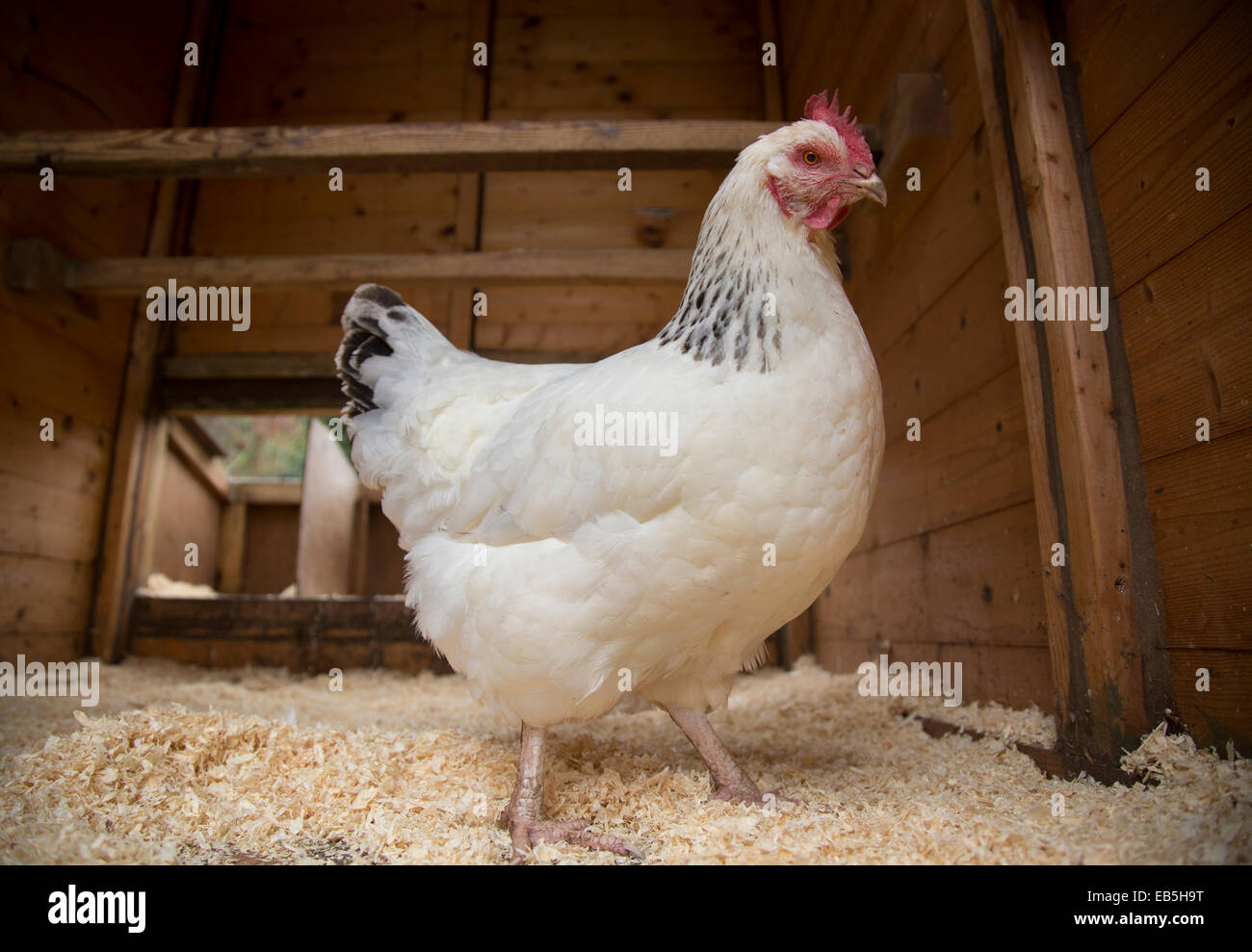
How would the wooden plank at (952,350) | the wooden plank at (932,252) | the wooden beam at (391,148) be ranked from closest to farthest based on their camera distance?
1. the wooden plank at (952,350)
2. the wooden plank at (932,252)
3. the wooden beam at (391,148)

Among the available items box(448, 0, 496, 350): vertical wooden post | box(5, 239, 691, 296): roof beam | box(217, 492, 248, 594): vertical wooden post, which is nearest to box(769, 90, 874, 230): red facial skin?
box(5, 239, 691, 296): roof beam

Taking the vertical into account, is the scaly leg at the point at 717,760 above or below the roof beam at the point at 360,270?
below

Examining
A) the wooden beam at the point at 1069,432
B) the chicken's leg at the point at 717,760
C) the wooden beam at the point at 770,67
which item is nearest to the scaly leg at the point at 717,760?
the chicken's leg at the point at 717,760

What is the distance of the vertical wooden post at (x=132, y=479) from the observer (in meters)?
4.35

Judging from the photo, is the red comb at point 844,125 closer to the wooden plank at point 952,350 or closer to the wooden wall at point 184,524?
the wooden plank at point 952,350

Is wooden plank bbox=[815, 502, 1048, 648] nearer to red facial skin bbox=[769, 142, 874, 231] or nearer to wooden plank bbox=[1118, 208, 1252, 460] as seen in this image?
wooden plank bbox=[1118, 208, 1252, 460]

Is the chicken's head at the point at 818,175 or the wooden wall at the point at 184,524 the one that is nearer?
the chicken's head at the point at 818,175

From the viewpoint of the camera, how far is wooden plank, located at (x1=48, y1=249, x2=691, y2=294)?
3.72 metres

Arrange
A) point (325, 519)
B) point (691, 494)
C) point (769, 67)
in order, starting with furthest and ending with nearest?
point (325, 519), point (769, 67), point (691, 494)

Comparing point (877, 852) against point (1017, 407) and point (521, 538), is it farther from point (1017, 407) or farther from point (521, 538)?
point (1017, 407)

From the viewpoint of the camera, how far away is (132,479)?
4488 millimetres

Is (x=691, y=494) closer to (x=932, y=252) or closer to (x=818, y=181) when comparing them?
(x=818, y=181)

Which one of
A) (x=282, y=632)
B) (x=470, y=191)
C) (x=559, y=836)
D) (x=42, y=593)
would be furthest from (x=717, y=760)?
(x=470, y=191)

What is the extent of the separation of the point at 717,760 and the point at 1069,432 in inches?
47.7
